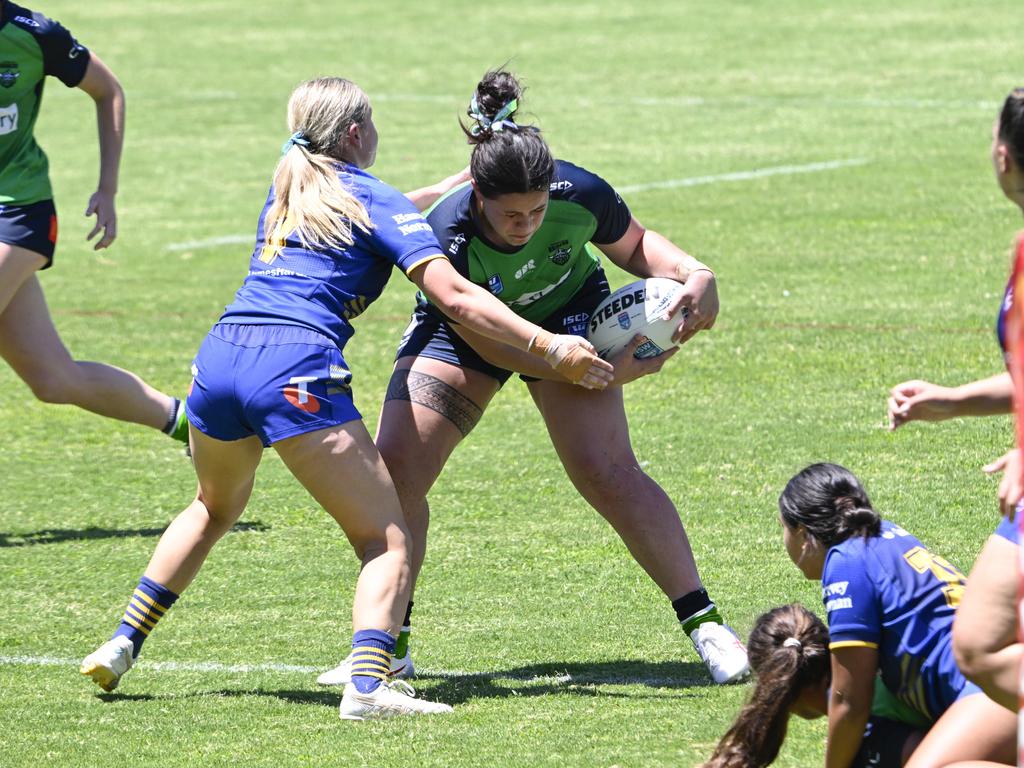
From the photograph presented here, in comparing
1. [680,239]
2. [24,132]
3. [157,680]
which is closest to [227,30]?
[680,239]

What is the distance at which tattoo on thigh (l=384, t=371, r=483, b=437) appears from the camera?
19.5ft

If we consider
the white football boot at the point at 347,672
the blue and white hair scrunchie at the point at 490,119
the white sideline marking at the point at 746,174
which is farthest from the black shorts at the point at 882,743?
the white sideline marking at the point at 746,174

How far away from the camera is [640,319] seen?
19.3 ft

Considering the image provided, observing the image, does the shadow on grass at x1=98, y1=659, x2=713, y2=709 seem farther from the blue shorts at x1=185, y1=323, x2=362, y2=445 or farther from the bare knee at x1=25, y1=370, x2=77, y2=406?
the bare knee at x1=25, y1=370, x2=77, y2=406

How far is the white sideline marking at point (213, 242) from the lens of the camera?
1458cm

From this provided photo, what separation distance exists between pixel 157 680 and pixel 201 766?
99cm

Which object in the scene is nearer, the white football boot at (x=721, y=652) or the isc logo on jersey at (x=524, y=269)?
the white football boot at (x=721, y=652)

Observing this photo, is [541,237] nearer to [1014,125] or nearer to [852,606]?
[852,606]

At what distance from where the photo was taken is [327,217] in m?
5.36

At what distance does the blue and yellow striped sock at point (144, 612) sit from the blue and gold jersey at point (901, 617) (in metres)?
2.33

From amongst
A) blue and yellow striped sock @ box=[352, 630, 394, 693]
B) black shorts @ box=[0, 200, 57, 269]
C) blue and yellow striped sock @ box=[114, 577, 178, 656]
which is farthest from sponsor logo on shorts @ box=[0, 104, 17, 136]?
blue and yellow striped sock @ box=[352, 630, 394, 693]

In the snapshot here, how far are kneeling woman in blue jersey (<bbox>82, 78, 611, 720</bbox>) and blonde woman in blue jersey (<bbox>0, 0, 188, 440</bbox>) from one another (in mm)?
2221

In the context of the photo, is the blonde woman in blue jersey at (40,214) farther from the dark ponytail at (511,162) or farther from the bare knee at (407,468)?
the dark ponytail at (511,162)

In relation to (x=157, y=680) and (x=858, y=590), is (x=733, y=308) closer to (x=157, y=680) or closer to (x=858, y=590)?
(x=157, y=680)
